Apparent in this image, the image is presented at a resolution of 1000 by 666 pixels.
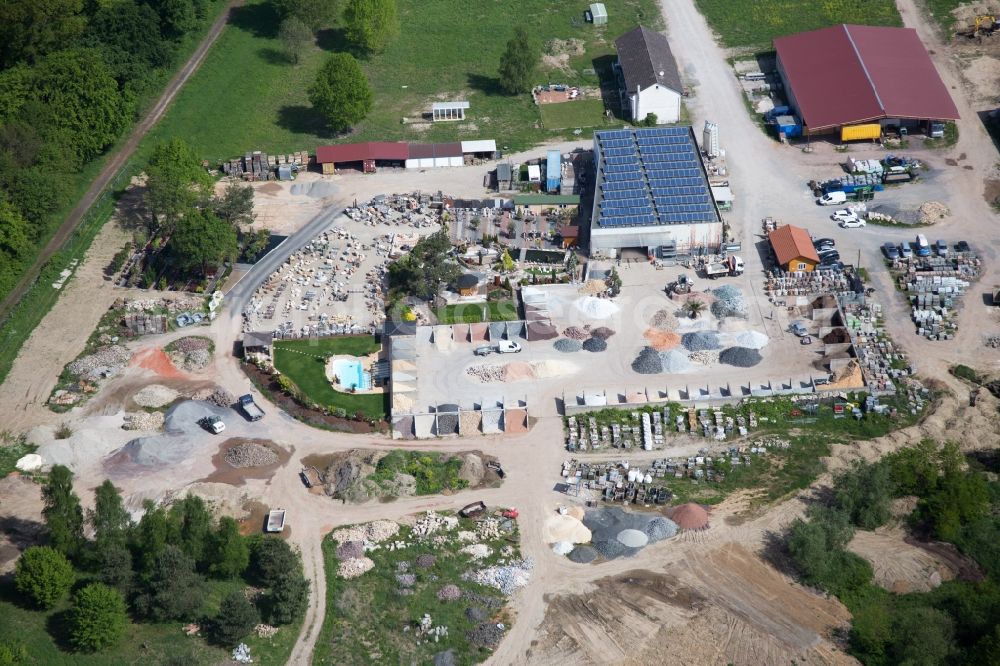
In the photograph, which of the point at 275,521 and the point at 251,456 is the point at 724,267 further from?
the point at 275,521

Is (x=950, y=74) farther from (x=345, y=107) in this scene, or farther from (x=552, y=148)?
(x=345, y=107)

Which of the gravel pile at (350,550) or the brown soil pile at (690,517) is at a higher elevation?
the brown soil pile at (690,517)

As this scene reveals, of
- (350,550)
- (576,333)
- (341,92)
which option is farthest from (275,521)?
(341,92)

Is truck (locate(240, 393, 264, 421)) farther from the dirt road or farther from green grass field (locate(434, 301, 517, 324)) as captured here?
the dirt road

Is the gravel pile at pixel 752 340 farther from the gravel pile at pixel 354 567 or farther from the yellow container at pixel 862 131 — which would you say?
the gravel pile at pixel 354 567

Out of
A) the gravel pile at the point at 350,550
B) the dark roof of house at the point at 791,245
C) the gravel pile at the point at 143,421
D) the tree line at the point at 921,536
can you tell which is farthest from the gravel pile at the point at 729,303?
the gravel pile at the point at 143,421

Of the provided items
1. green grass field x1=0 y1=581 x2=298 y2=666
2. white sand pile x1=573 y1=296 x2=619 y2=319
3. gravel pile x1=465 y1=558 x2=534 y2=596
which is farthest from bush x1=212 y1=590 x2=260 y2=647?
white sand pile x1=573 y1=296 x2=619 y2=319
